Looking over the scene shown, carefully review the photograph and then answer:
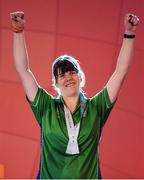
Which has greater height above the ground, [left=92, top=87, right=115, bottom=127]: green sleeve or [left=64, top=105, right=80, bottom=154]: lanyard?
[left=92, top=87, right=115, bottom=127]: green sleeve

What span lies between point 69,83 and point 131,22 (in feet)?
0.95

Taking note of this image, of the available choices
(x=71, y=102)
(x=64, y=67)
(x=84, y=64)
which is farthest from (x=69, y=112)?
(x=84, y=64)

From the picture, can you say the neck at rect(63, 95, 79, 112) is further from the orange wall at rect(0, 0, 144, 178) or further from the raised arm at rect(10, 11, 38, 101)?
the orange wall at rect(0, 0, 144, 178)

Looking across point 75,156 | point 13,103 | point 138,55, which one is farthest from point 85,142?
point 13,103

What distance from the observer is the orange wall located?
7.61 ft

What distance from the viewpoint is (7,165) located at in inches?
100

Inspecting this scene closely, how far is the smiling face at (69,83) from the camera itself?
1.39 meters

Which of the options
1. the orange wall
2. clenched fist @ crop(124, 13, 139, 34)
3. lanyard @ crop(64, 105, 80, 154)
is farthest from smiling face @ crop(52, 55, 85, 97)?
the orange wall

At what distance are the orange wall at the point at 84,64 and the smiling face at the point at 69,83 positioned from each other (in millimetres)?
952

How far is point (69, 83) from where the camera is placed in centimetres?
139

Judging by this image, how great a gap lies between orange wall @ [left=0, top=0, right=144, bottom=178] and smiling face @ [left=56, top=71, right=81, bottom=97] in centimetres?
95

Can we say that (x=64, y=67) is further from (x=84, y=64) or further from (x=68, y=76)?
(x=84, y=64)

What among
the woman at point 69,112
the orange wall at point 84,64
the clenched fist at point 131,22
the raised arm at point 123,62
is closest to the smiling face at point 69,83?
the woman at point 69,112

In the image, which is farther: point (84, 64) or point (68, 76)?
point (84, 64)
